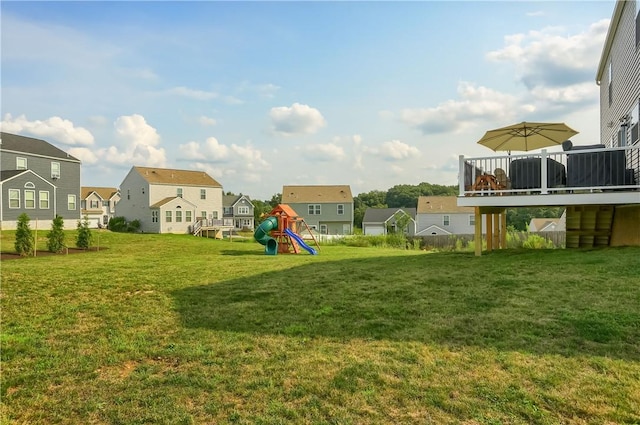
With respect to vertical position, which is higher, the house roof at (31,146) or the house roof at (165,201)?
the house roof at (31,146)

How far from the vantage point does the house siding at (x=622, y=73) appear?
10453mm

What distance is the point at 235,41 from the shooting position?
1225cm

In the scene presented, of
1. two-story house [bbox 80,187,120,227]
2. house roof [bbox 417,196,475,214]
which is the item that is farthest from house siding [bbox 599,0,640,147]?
two-story house [bbox 80,187,120,227]

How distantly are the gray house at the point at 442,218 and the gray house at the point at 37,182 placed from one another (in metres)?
32.7

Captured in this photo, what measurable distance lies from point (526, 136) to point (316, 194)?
37.4 metres

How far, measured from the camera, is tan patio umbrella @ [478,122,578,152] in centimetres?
1055

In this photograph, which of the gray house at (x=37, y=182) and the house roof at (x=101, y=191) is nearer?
the gray house at (x=37, y=182)

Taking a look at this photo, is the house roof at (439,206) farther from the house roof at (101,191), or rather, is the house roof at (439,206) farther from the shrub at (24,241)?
the house roof at (101,191)

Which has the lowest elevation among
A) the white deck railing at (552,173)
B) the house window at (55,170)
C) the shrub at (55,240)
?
the shrub at (55,240)

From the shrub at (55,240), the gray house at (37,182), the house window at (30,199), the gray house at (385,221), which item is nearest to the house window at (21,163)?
the gray house at (37,182)

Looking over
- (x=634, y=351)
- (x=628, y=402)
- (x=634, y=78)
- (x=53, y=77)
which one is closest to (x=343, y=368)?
(x=628, y=402)

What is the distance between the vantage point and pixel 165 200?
1468 inches

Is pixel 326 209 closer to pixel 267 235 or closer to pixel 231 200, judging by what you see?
pixel 231 200

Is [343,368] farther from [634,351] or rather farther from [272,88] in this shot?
[272,88]
